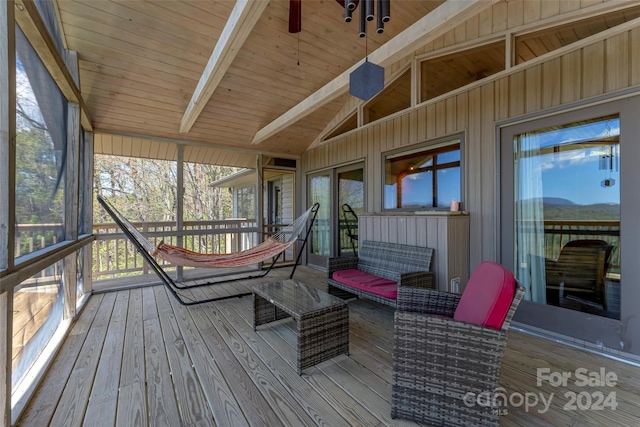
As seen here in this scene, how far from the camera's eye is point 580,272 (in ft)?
7.57

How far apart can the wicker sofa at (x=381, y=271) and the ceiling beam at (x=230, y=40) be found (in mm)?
2465

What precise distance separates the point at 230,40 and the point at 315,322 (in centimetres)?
238

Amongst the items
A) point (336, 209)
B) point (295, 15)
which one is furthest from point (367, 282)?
point (295, 15)

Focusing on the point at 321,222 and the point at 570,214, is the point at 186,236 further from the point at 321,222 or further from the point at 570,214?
the point at 570,214

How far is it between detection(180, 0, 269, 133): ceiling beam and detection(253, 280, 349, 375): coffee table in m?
2.19

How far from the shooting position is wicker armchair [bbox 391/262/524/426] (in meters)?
1.28

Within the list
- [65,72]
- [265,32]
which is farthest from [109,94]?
[265,32]

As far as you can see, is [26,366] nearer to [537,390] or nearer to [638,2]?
[537,390]

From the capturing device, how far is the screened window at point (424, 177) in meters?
3.14

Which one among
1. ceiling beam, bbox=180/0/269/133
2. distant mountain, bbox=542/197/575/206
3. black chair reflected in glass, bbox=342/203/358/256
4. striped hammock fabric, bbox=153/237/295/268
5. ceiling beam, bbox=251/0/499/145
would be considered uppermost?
ceiling beam, bbox=180/0/269/133

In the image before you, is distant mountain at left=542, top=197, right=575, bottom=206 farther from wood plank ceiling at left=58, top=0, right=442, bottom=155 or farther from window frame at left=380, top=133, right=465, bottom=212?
wood plank ceiling at left=58, top=0, right=442, bottom=155

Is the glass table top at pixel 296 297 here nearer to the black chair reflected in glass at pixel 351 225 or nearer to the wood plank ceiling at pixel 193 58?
the black chair reflected in glass at pixel 351 225

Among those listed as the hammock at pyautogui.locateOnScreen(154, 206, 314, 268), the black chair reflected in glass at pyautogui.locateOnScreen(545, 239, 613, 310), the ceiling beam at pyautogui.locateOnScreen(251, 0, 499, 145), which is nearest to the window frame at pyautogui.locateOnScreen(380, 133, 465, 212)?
the black chair reflected in glass at pyautogui.locateOnScreen(545, 239, 613, 310)

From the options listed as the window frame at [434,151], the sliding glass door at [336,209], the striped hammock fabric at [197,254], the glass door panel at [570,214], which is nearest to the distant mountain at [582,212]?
the glass door panel at [570,214]
